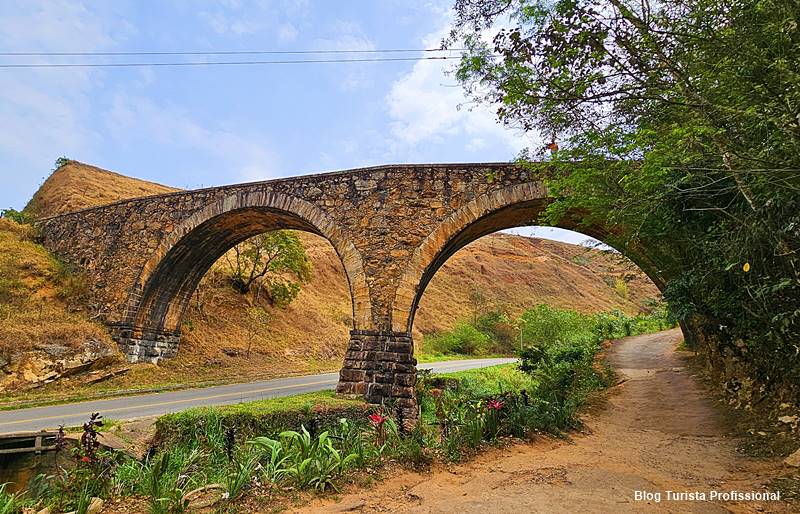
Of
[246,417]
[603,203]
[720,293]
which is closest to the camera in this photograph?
[720,293]

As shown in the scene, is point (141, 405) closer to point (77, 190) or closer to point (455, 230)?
point (455, 230)

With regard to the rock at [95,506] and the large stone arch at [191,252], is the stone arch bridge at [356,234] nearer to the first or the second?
the large stone arch at [191,252]

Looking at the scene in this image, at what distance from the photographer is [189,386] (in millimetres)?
12453

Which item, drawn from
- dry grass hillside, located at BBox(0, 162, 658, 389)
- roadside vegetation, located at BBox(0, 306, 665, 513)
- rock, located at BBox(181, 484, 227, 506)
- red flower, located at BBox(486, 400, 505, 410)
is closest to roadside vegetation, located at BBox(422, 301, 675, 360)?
dry grass hillside, located at BBox(0, 162, 658, 389)

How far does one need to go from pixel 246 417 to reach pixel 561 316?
18668 millimetres

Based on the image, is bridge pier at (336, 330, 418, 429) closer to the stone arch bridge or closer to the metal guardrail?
the stone arch bridge

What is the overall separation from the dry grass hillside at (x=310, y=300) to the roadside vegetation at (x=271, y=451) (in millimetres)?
4654

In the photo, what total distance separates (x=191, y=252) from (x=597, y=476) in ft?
44.5

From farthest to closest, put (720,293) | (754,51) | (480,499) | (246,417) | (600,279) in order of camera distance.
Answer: (600,279) → (246,417) → (720,293) → (480,499) → (754,51)

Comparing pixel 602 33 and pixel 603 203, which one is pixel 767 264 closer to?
pixel 603 203

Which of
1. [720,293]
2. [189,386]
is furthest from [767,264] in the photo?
[189,386]

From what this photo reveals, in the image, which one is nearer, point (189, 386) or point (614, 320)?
point (189, 386)

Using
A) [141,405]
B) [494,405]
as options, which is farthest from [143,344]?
[494,405]

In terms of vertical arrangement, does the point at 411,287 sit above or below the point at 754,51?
below
